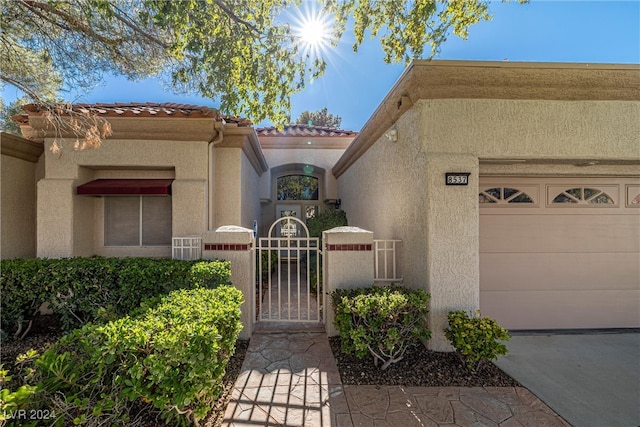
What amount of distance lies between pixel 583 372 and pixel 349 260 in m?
4.15

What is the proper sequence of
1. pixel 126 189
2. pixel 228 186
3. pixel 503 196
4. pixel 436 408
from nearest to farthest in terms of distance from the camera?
pixel 436 408
pixel 503 196
pixel 126 189
pixel 228 186

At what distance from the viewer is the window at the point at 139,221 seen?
7176 millimetres

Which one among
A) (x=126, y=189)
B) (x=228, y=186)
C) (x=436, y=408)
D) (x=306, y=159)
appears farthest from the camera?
(x=306, y=159)

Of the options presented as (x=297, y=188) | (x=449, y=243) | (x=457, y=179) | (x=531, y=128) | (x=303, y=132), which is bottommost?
(x=449, y=243)

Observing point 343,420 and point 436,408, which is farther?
point 436,408

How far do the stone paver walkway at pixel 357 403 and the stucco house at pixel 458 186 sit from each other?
3.82ft

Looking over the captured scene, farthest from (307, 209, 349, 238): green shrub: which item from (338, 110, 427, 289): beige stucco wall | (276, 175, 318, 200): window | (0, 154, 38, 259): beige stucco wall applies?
(0, 154, 38, 259): beige stucco wall

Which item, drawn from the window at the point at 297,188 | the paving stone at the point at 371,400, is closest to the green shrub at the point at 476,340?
the paving stone at the point at 371,400

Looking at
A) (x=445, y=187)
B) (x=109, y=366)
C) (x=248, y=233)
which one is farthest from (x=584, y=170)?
(x=109, y=366)

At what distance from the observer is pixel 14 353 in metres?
4.54

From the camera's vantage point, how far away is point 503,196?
17.9 ft

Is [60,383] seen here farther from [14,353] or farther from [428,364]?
[428,364]

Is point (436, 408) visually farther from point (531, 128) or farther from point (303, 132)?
point (303, 132)

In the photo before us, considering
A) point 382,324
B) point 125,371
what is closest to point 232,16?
point 125,371
